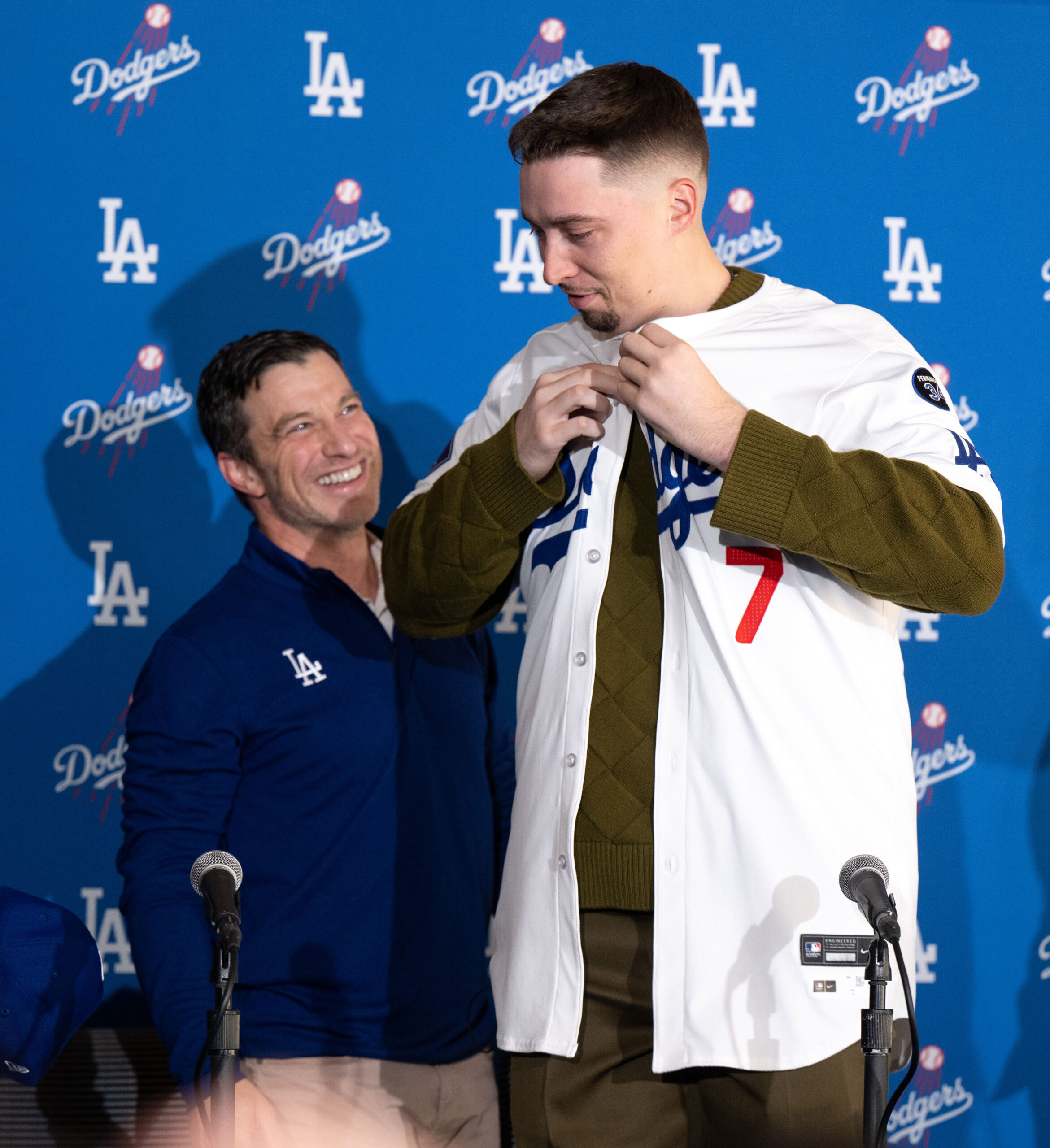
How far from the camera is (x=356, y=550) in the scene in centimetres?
219

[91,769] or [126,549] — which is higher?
[126,549]

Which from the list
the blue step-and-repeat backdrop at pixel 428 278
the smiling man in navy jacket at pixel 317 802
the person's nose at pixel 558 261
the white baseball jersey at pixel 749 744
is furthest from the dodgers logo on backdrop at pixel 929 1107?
the person's nose at pixel 558 261

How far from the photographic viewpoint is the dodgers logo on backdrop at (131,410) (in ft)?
8.07

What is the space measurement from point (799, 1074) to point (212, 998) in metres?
0.81

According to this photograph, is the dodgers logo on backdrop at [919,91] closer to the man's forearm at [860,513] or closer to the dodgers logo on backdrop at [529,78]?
the dodgers logo on backdrop at [529,78]

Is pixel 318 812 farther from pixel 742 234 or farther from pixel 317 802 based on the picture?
pixel 742 234

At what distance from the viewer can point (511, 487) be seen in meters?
1.56

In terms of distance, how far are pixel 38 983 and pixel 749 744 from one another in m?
0.94

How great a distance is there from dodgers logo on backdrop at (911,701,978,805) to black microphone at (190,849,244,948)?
61.9 inches

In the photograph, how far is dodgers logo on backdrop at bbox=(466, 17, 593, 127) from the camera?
8.25ft

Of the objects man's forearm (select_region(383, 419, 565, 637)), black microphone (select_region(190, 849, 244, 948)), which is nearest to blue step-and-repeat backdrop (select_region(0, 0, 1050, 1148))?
man's forearm (select_region(383, 419, 565, 637))

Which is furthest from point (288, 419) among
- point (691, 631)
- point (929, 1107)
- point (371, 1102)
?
point (929, 1107)

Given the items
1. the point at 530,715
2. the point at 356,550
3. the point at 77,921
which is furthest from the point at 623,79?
the point at 77,921

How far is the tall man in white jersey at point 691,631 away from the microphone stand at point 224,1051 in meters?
0.36
